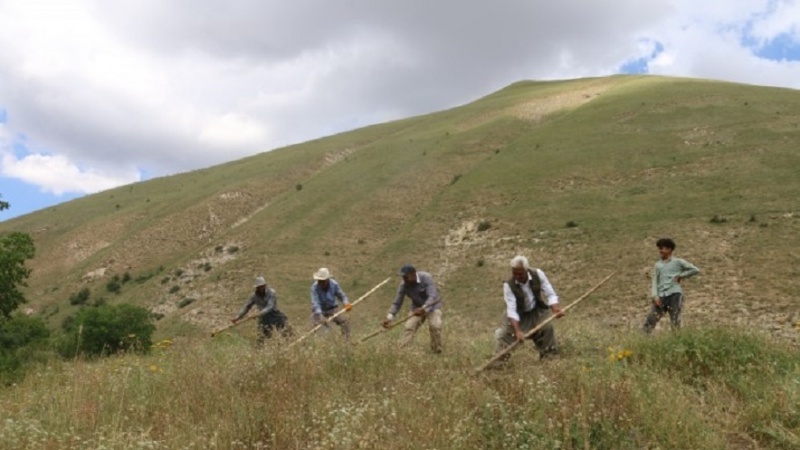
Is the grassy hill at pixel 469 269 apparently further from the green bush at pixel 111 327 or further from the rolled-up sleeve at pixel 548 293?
the green bush at pixel 111 327

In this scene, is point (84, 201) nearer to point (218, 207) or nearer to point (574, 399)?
point (218, 207)

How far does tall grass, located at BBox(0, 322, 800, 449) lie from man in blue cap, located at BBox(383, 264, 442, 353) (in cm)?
273

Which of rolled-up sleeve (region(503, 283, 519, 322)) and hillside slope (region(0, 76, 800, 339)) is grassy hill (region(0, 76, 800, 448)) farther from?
rolled-up sleeve (region(503, 283, 519, 322))

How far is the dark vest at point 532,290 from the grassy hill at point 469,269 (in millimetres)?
850

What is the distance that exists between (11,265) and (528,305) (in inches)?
924

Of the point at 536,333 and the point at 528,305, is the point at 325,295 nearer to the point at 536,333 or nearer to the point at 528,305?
the point at 528,305

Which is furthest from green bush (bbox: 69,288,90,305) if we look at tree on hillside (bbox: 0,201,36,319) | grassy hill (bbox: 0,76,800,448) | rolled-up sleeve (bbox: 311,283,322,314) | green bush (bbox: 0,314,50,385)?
rolled-up sleeve (bbox: 311,283,322,314)

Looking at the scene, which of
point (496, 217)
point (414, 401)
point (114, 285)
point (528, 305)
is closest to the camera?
point (414, 401)

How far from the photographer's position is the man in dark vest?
30.3 feet

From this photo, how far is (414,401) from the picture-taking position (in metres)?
5.88

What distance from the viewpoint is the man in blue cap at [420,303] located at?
11.2m

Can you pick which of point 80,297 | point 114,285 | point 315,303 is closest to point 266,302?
point 315,303

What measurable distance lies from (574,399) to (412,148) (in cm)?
5462

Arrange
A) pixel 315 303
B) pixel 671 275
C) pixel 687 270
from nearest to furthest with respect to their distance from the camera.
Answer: pixel 687 270
pixel 671 275
pixel 315 303
